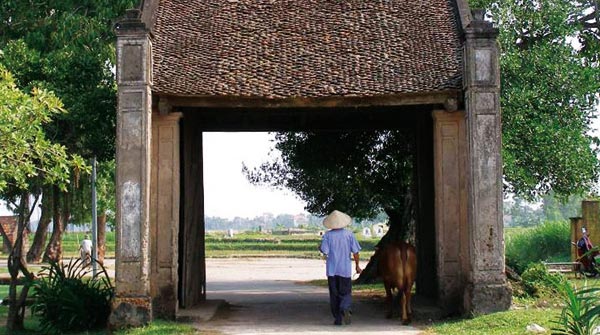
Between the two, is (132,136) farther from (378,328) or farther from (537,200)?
(537,200)

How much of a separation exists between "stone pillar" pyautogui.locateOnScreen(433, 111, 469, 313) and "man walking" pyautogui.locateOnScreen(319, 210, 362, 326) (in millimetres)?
1924

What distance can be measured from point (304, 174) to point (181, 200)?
8.62 meters

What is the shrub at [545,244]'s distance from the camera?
117 feet

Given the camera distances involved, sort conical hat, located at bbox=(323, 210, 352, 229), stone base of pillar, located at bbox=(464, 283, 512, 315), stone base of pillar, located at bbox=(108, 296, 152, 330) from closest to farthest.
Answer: stone base of pillar, located at bbox=(108, 296, 152, 330) → stone base of pillar, located at bbox=(464, 283, 512, 315) → conical hat, located at bbox=(323, 210, 352, 229)

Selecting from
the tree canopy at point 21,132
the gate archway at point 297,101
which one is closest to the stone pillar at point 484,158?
the gate archway at point 297,101

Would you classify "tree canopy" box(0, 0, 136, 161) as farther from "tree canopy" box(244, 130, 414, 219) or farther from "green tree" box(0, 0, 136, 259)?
"tree canopy" box(244, 130, 414, 219)

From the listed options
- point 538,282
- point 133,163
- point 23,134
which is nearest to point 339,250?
point 133,163

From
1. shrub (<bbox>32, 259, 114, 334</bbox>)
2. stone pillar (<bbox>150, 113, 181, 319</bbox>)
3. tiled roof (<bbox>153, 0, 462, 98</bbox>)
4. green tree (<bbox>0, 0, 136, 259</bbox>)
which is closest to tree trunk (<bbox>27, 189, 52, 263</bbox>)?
green tree (<bbox>0, 0, 136, 259</bbox>)

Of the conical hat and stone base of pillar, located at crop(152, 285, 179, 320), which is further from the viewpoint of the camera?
stone base of pillar, located at crop(152, 285, 179, 320)

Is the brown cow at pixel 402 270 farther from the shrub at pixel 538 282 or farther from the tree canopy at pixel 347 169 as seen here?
the tree canopy at pixel 347 169

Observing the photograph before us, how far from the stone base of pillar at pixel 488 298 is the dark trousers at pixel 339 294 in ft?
6.50

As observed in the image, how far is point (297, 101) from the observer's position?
14055 millimetres

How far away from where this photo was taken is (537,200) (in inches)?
847

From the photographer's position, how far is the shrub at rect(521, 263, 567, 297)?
1656 cm
